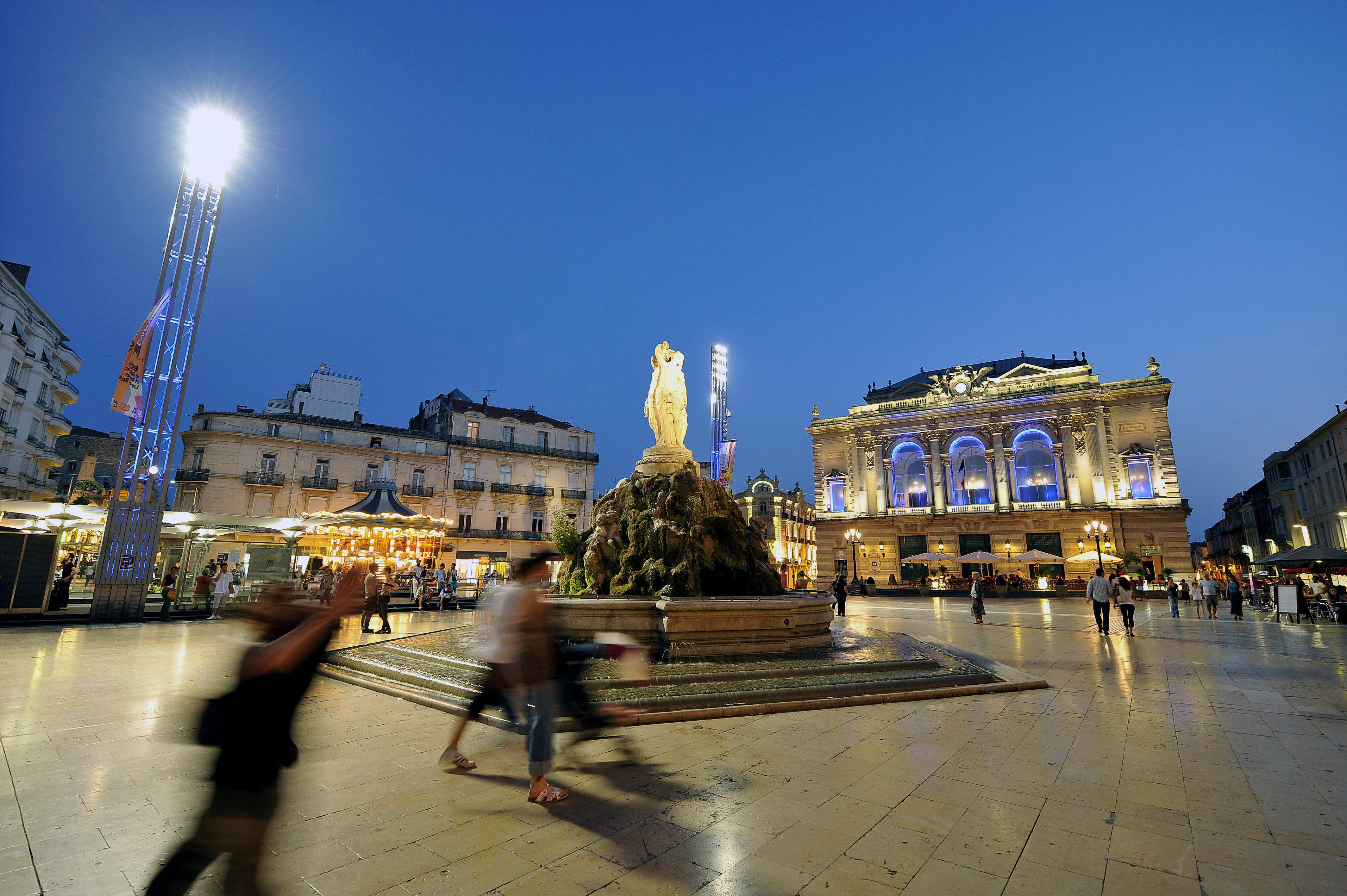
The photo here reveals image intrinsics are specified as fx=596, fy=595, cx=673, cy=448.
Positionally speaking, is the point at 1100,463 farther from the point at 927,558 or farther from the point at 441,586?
the point at 441,586

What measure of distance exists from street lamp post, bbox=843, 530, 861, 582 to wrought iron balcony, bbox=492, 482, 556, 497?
71.9 ft

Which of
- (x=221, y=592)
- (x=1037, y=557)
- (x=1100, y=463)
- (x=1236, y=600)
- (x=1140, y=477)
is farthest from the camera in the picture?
(x=1100, y=463)

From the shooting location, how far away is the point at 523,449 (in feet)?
147

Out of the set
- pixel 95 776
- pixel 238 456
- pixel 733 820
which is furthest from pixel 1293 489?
pixel 238 456

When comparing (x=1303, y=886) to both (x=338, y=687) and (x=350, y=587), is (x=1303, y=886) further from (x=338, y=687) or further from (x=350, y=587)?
(x=338, y=687)

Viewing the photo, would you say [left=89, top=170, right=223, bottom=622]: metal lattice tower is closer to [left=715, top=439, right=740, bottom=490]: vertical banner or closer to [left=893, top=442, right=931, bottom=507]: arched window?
[left=715, top=439, right=740, bottom=490]: vertical banner

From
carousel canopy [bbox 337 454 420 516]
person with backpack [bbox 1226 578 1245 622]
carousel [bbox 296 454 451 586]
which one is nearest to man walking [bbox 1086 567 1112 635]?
person with backpack [bbox 1226 578 1245 622]

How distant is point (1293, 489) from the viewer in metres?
45.5

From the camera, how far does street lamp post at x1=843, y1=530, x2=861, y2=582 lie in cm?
4203

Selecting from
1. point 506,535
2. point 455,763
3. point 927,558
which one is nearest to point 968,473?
point 927,558

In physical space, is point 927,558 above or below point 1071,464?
Result: below

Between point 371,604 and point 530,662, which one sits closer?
point 530,662

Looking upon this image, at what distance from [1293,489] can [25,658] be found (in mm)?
67977

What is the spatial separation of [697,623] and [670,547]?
2586 mm
